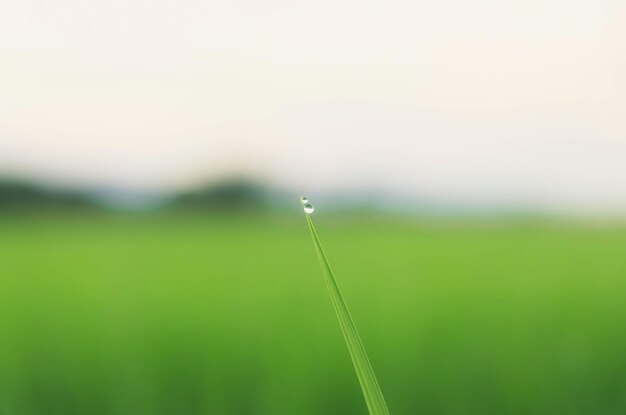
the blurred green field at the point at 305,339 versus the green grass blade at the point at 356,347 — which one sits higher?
the blurred green field at the point at 305,339

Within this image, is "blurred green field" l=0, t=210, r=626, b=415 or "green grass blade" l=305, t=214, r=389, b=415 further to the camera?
"blurred green field" l=0, t=210, r=626, b=415

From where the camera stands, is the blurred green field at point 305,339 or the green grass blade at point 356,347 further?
the blurred green field at point 305,339

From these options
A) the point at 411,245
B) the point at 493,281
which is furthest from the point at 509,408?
the point at 411,245

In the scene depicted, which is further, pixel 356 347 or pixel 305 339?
pixel 305 339

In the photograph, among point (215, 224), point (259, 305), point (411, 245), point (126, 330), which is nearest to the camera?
point (126, 330)

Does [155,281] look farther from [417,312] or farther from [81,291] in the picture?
[417,312]

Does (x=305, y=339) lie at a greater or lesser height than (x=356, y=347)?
greater

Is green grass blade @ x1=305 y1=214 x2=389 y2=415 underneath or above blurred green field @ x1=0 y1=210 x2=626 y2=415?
underneath

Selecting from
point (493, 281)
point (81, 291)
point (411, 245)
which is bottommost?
point (493, 281)
